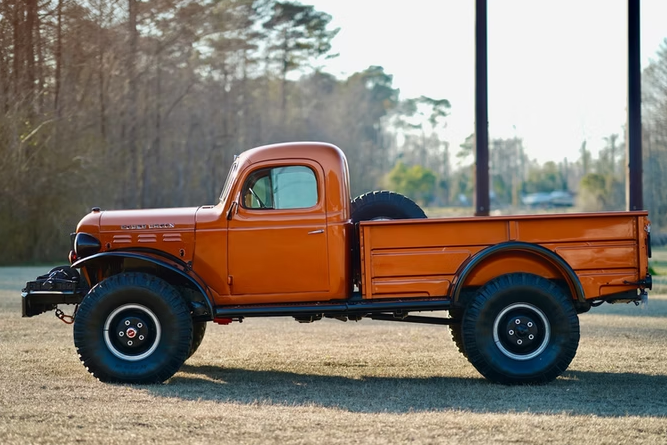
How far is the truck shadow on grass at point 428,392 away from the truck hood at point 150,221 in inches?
58.7

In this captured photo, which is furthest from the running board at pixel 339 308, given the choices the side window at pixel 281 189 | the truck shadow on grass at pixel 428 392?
the side window at pixel 281 189

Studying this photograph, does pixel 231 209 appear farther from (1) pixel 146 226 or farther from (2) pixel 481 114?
(2) pixel 481 114

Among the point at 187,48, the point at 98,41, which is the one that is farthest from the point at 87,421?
the point at 187,48

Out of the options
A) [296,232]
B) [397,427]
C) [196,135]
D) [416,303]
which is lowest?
[397,427]

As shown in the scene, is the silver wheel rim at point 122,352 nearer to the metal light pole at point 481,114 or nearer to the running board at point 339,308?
the running board at point 339,308

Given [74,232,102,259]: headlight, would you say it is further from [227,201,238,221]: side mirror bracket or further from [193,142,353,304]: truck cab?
[227,201,238,221]: side mirror bracket

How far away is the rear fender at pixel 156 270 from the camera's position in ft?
29.0

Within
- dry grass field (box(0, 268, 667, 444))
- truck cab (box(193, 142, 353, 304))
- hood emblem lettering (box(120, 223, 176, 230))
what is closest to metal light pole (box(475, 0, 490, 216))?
dry grass field (box(0, 268, 667, 444))

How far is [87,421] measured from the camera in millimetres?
6945

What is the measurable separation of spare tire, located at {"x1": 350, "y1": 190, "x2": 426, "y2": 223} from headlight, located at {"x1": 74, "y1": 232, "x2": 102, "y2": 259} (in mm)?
2549

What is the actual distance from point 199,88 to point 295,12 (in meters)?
14.5

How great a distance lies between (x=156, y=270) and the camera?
927cm

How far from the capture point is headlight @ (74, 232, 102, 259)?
9.11 metres

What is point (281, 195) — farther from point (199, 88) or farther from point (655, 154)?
point (655, 154)
